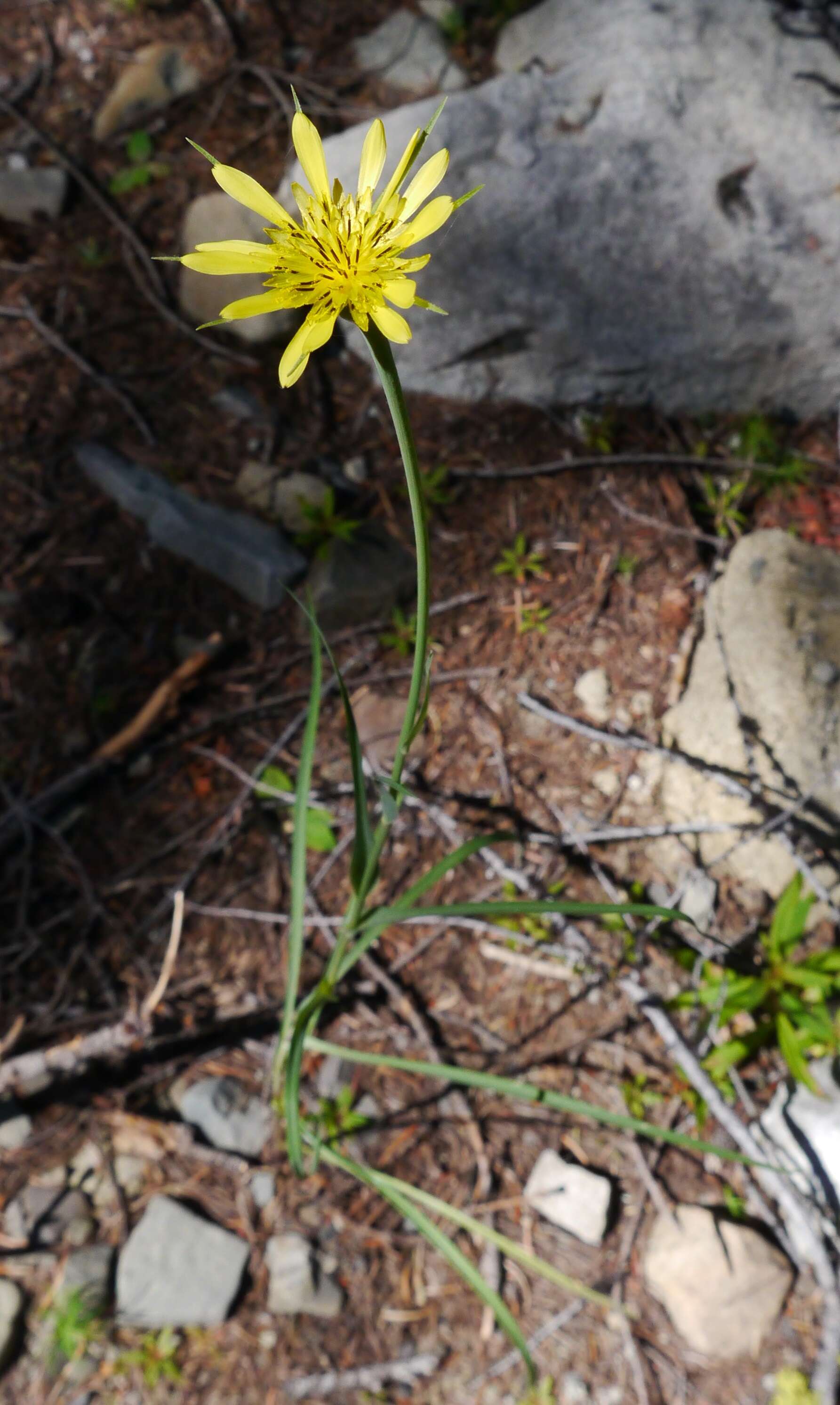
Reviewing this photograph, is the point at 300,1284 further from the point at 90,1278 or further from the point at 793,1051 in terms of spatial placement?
the point at 793,1051

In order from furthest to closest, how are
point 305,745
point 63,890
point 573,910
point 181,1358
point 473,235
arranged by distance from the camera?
point 473,235 → point 63,890 → point 181,1358 → point 305,745 → point 573,910

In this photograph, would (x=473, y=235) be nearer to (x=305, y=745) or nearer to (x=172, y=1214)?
(x=305, y=745)

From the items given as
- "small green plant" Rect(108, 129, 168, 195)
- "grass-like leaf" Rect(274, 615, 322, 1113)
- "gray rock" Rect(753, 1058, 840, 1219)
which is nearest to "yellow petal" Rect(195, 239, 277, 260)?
"grass-like leaf" Rect(274, 615, 322, 1113)

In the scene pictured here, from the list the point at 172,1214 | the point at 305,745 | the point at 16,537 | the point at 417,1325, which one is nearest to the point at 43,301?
the point at 16,537

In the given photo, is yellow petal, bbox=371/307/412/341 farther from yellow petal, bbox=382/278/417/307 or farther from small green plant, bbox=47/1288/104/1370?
small green plant, bbox=47/1288/104/1370

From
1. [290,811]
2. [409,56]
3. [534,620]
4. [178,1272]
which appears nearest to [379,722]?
[290,811]

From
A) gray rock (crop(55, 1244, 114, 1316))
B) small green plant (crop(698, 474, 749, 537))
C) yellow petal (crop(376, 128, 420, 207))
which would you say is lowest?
gray rock (crop(55, 1244, 114, 1316))
